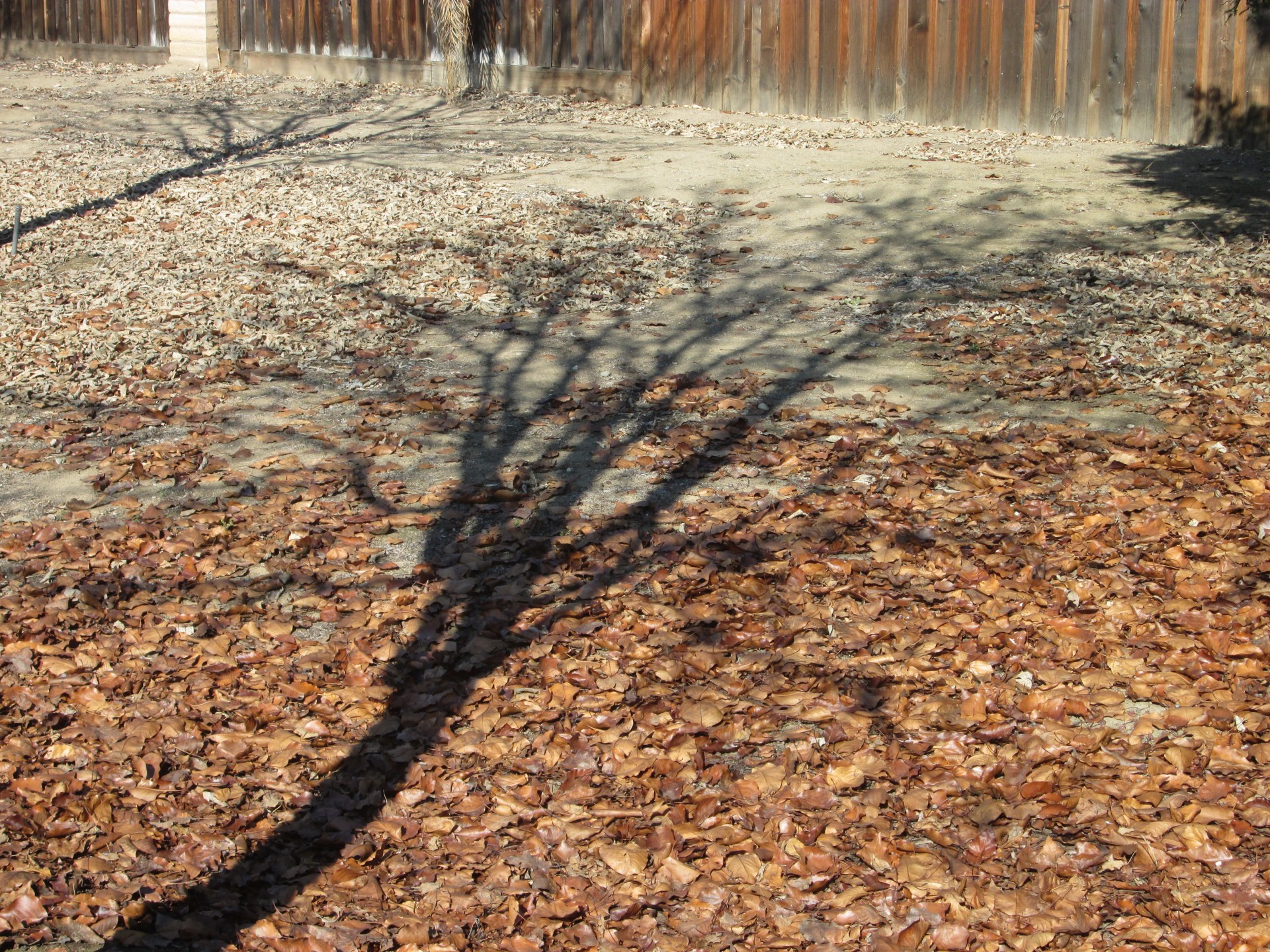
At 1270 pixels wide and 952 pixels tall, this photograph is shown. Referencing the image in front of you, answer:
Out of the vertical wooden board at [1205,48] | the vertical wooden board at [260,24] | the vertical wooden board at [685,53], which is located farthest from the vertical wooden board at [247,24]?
the vertical wooden board at [1205,48]

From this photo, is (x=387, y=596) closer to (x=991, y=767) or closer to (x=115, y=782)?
(x=115, y=782)

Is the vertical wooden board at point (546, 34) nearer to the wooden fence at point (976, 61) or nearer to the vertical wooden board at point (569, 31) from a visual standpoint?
the vertical wooden board at point (569, 31)

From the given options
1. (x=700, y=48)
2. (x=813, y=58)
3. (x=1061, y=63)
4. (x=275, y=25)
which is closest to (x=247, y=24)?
(x=275, y=25)

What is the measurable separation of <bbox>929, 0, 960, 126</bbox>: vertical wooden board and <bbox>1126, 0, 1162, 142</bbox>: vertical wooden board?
71.7 inches

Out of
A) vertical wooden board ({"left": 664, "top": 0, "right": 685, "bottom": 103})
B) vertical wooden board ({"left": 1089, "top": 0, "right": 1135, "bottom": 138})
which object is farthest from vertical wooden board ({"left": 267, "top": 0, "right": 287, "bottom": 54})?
vertical wooden board ({"left": 1089, "top": 0, "right": 1135, "bottom": 138})

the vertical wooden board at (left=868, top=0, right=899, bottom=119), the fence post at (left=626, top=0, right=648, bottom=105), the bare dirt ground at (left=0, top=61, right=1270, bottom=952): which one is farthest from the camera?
the fence post at (left=626, top=0, right=648, bottom=105)

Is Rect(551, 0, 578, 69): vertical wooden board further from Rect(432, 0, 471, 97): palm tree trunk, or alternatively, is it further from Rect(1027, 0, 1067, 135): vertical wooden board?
Rect(1027, 0, 1067, 135): vertical wooden board

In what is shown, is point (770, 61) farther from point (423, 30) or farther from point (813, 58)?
point (423, 30)

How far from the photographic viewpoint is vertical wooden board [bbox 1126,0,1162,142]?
482 inches

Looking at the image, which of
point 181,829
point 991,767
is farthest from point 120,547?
point 991,767

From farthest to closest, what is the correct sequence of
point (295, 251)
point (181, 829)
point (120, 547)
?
1. point (295, 251)
2. point (120, 547)
3. point (181, 829)

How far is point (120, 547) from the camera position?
17.8 feet

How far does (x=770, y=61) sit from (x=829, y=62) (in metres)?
0.75

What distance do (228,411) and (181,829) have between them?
140 inches
